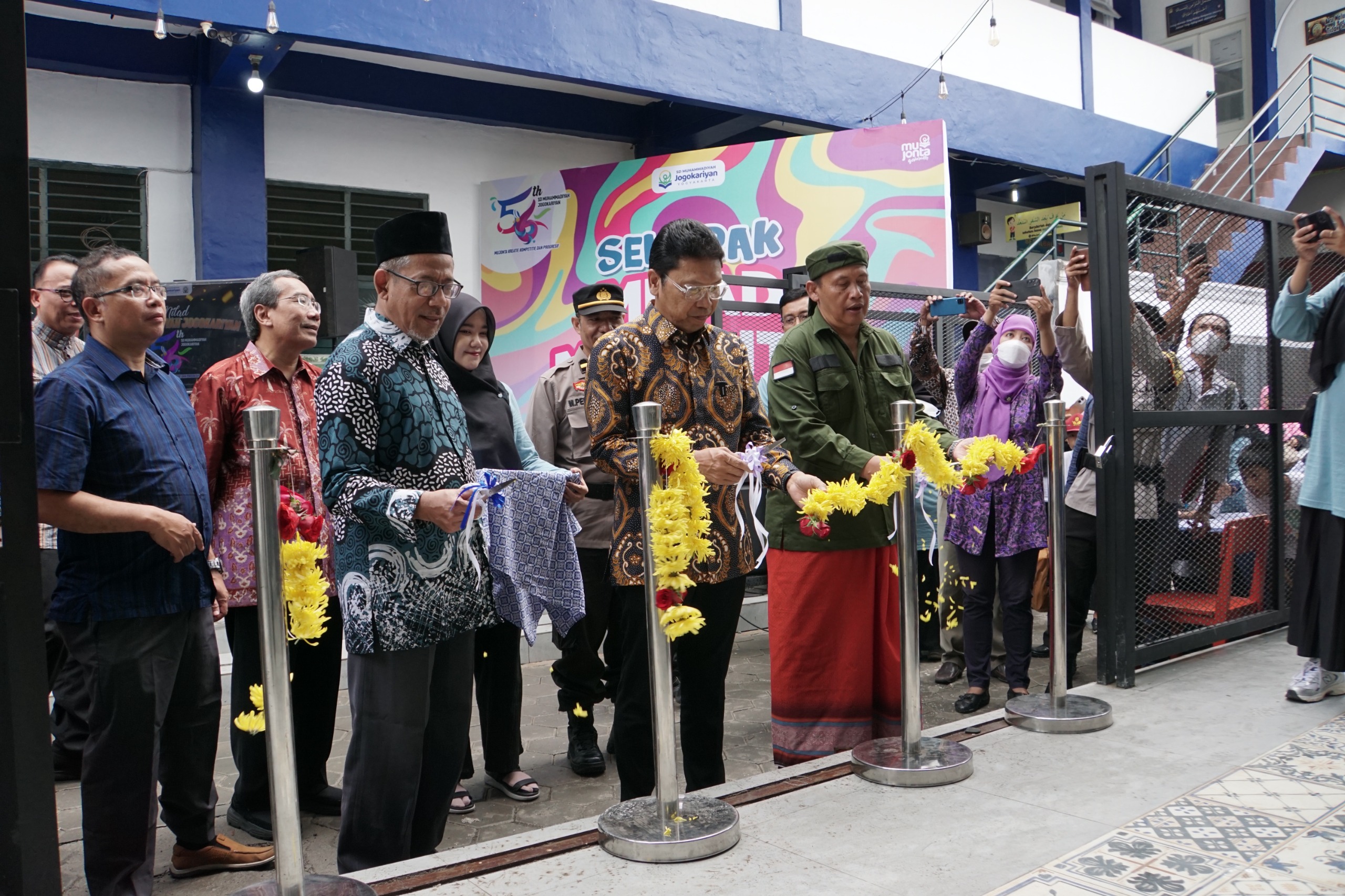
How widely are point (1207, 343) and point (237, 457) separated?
14.7ft

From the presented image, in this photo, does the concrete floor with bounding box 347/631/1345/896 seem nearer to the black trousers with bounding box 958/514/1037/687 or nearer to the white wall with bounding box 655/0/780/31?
the black trousers with bounding box 958/514/1037/687

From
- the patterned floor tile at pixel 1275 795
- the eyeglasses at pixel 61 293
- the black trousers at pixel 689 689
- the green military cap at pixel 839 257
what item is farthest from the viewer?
the eyeglasses at pixel 61 293

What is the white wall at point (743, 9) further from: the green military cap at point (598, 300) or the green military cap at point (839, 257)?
the green military cap at point (839, 257)

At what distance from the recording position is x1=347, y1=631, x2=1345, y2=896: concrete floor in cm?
262

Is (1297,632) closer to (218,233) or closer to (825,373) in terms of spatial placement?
(825,373)

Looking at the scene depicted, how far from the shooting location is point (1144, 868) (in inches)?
105

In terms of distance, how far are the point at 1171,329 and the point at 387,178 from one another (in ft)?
26.9

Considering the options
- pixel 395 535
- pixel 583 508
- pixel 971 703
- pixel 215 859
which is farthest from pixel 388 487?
pixel 971 703

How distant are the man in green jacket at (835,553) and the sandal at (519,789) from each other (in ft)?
3.49

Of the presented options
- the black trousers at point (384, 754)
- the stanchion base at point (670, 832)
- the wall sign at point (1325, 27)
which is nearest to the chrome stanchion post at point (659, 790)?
the stanchion base at point (670, 832)

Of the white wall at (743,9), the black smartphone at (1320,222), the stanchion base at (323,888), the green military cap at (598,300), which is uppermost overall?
the white wall at (743,9)

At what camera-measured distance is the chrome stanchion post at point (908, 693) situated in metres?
3.36

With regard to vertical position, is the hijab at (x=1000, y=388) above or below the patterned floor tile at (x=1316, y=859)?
above

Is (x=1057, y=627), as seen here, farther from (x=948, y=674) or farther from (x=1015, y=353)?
(x=948, y=674)
